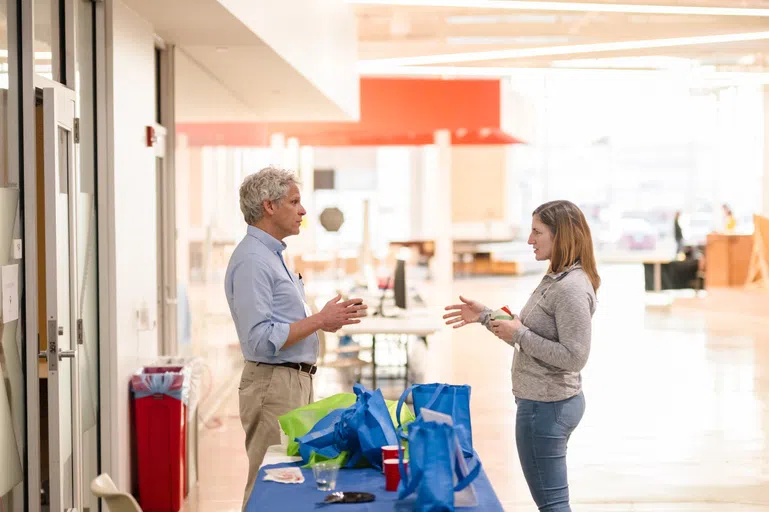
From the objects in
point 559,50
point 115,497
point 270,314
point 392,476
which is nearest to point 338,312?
point 270,314

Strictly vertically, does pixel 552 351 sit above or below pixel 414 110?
below

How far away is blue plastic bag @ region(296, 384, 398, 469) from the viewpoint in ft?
10.2

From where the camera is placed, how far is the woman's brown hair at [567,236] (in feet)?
11.5

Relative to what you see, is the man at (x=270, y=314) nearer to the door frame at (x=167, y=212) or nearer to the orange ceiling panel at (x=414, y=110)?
the door frame at (x=167, y=212)

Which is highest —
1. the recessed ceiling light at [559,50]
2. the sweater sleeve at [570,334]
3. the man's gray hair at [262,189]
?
the recessed ceiling light at [559,50]

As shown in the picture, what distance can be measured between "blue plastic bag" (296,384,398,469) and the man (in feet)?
1.53

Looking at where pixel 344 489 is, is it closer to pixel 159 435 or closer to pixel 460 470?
pixel 460 470

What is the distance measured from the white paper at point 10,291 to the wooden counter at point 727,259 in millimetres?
18465

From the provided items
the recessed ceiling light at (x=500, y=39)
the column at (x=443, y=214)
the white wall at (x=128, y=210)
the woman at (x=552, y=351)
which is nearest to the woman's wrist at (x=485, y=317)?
the woman at (x=552, y=351)

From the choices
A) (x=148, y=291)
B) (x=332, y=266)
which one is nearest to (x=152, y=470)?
(x=148, y=291)

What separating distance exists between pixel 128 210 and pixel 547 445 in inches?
110

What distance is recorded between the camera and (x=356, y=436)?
3.15 m

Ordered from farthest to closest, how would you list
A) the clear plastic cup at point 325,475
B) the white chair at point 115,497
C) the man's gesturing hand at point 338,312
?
the man's gesturing hand at point 338,312
the clear plastic cup at point 325,475
the white chair at point 115,497

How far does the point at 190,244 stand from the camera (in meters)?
7.63
